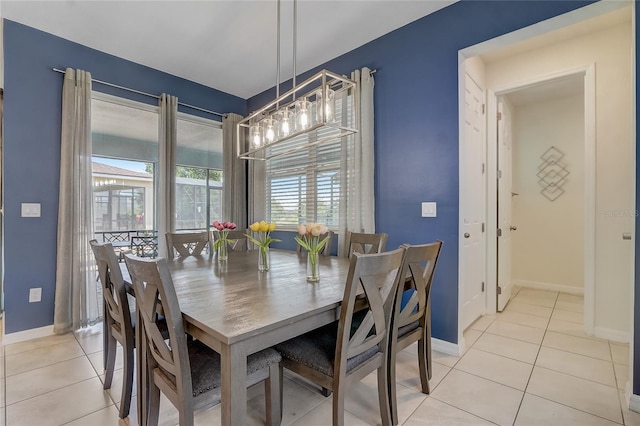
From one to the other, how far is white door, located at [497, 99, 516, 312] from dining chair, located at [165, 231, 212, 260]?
314 cm

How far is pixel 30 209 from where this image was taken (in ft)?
8.73

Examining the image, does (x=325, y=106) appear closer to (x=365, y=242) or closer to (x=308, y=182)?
(x=365, y=242)

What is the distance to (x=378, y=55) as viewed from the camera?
2.86 m

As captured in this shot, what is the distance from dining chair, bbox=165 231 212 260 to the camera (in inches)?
104

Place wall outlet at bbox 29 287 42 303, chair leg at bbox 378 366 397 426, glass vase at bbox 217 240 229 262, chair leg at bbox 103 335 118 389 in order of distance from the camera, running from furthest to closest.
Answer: wall outlet at bbox 29 287 42 303 → glass vase at bbox 217 240 229 262 → chair leg at bbox 103 335 118 389 → chair leg at bbox 378 366 397 426

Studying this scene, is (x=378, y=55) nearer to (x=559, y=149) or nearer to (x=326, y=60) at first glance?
(x=326, y=60)

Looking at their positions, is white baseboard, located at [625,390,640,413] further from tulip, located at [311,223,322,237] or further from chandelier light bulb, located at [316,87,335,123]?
chandelier light bulb, located at [316,87,335,123]

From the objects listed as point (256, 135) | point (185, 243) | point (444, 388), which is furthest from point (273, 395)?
point (256, 135)

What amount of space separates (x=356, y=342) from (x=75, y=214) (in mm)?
2939

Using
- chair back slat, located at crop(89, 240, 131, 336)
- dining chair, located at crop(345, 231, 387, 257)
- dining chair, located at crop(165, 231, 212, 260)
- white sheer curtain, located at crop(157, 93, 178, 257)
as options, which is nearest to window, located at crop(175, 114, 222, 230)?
white sheer curtain, located at crop(157, 93, 178, 257)

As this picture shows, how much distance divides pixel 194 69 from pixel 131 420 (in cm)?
340

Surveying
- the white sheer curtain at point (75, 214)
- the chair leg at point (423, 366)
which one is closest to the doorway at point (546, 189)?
the chair leg at point (423, 366)

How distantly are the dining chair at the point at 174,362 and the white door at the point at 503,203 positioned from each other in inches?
117

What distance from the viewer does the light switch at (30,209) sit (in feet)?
8.65
